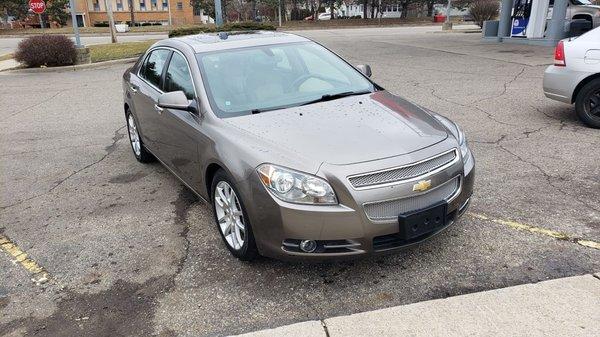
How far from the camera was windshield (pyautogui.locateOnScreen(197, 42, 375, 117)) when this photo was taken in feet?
12.9

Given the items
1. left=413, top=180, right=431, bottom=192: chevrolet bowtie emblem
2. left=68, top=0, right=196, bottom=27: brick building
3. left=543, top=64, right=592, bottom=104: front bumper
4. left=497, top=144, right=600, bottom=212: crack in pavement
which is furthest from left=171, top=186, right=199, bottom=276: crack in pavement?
left=68, top=0, right=196, bottom=27: brick building

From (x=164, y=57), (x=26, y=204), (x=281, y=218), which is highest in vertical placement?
(x=164, y=57)

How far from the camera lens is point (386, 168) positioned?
3.04m

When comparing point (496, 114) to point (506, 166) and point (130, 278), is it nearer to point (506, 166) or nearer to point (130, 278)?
point (506, 166)

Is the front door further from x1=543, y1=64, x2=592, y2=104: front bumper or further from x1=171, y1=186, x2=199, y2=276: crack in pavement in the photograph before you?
x1=543, y1=64, x2=592, y2=104: front bumper

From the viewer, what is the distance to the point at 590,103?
661 cm

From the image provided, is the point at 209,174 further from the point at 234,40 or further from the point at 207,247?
the point at 234,40

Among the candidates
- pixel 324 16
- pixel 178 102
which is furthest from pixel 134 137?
pixel 324 16

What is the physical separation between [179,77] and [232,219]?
1622 mm

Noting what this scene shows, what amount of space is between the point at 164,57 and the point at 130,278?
95.8 inches

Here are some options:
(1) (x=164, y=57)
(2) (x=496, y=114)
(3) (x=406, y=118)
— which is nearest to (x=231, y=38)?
(1) (x=164, y=57)

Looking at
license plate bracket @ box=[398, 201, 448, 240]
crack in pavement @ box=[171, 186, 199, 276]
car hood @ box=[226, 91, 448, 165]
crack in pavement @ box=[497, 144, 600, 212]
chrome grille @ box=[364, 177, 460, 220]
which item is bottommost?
crack in pavement @ box=[171, 186, 199, 276]

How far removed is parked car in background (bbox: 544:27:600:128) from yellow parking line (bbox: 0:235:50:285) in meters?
6.57

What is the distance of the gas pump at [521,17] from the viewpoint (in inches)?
693
